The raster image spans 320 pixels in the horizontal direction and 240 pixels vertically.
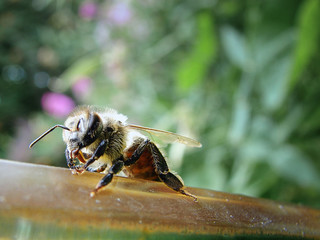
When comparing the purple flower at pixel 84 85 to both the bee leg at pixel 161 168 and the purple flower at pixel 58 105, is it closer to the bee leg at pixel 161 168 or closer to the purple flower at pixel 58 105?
the purple flower at pixel 58 105

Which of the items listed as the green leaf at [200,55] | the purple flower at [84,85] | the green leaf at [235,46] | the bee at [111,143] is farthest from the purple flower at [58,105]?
the bee at [111,143]

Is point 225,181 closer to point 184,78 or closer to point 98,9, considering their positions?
point 184,78

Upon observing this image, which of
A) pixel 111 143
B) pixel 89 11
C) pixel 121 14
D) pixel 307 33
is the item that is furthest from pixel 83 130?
pixel 89 11

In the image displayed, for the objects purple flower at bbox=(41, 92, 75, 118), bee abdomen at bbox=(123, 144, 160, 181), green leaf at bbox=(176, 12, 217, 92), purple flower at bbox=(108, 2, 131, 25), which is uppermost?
purple flower at bbox=(108, 2, 131, 25)

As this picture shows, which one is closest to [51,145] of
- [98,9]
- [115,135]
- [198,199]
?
[98,9]

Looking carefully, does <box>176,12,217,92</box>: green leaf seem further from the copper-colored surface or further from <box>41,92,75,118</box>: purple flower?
<box>41,92,75,118</box>: purple flower

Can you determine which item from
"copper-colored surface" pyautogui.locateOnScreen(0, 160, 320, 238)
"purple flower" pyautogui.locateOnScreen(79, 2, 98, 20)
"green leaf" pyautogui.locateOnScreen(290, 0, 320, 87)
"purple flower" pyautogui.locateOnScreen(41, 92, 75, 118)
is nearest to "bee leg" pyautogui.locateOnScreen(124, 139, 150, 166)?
"copper-colored surface" pyautogui.locateOnScreen(0, 160, 320, 238)

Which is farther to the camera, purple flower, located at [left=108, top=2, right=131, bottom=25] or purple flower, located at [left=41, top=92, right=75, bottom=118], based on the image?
purple flower, located at [left=41, top=92, right=75, bottom=118]
